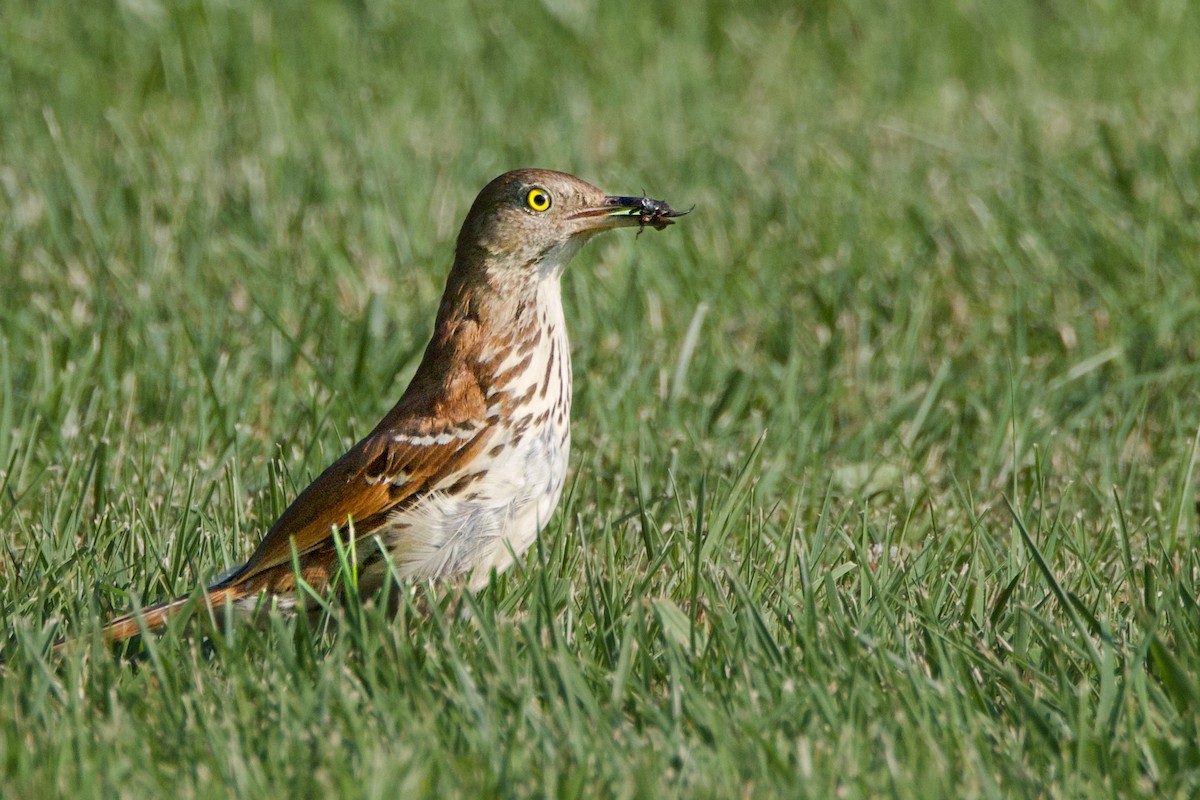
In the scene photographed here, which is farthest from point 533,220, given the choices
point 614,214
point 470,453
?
point 470,453

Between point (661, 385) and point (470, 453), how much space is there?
1.77 meters

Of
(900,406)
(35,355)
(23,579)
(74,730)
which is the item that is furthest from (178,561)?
(900,406)

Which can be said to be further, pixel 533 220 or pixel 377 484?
pixel 533 220

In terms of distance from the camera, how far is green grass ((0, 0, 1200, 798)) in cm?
310

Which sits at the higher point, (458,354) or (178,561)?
(458,354)

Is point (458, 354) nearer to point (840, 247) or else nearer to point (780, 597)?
point (780, 597)

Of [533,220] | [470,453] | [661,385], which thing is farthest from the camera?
[661,385]

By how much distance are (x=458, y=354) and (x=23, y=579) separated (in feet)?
3.79

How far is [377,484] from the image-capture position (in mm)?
3963

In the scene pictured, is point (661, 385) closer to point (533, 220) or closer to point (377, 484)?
point (533, 220)

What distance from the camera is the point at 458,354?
4086mm

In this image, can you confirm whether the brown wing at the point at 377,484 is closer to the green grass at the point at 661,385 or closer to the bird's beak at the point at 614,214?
the green grass at the point at 661,385

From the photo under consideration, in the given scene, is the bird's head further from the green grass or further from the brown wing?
the green grass

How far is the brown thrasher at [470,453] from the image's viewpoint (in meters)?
3.89
